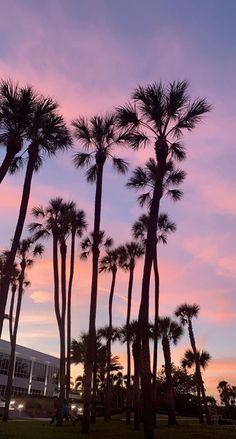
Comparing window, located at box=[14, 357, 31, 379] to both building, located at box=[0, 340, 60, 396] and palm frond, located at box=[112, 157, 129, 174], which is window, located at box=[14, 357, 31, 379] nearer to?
building, located at box=[0, 340, 60, 396]

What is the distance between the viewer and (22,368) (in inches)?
3467

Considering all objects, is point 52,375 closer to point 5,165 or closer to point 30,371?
point 30,371

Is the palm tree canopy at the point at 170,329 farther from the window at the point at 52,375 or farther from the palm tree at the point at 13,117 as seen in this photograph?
the window at the point at 52,375

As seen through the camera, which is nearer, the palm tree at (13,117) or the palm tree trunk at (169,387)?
the palm tree at (13,117)

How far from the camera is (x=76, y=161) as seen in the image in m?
28.9

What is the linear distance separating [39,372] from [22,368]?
9.03 m

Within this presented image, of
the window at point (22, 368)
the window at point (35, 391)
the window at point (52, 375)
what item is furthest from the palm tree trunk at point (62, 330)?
the window at point (52, 375)

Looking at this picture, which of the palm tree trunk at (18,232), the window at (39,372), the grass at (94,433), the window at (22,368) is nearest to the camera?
the palm tree trunk at (18,232)

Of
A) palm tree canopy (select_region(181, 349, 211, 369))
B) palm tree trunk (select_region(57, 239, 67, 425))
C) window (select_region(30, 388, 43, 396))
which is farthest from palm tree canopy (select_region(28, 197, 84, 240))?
window (select_region(30, 388, 43, 396))

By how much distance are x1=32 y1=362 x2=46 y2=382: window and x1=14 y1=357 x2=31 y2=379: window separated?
10.2 feet

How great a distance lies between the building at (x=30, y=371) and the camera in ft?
265

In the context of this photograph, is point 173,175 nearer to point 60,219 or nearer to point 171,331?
point 60,219

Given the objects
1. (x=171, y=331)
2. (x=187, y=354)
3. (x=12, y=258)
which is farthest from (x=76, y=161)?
(x=187, y=354)

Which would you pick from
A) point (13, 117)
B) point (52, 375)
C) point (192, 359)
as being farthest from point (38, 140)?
point (52, 375)
